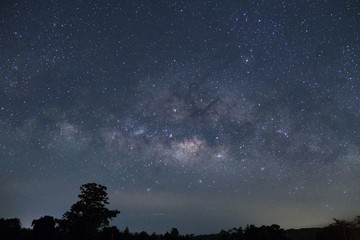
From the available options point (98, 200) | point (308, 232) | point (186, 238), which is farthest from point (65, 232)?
point (308, 232)

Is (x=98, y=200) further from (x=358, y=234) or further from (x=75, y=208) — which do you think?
(x=358, y=234)

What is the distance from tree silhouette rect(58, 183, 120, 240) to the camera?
30766 mm

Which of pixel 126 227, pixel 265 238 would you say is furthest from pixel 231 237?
pixel 126 227

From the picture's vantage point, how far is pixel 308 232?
2830 inches

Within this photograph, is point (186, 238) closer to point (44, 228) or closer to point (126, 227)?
point (126, 227)

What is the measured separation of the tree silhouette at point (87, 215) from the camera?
30.8 meters

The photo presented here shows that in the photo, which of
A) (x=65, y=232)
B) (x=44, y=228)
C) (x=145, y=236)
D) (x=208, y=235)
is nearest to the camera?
(x=65, y=232)

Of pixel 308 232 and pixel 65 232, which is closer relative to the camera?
pixel 65 232

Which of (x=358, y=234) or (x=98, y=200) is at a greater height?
(x=98, y=200)

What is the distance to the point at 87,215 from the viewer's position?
3152cm

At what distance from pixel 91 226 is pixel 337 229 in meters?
35.9

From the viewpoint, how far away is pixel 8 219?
6081 cm

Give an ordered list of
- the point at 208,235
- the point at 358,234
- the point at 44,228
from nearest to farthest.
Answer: the point at 358,234 → the point at 44,228 → the point at 208,235

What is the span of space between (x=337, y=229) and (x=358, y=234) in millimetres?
3311
